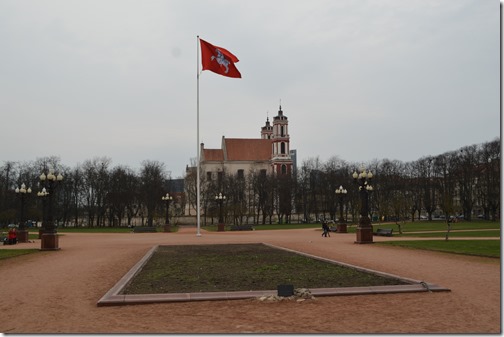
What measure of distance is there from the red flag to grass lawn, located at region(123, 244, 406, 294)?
66.4 ft

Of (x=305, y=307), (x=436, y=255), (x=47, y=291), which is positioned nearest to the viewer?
(x=305, y=307)

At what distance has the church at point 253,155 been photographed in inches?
4161

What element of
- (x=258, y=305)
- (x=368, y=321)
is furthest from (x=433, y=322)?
(x=258, y=305)

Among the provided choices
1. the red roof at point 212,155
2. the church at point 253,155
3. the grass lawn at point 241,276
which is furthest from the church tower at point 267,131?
the grass lawn at point 241,276

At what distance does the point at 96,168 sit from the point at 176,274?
77.8 meters

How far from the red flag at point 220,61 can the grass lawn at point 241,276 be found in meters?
20.2

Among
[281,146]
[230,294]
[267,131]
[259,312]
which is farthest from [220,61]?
[267,131]

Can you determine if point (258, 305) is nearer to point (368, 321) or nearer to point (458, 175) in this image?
point (368, 321)

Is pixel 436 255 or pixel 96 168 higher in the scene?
pixel 96 168

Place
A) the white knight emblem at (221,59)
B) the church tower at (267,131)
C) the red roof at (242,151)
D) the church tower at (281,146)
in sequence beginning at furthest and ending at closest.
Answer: the church tower at (267,131) → the red roof at (242,151) → the church tower at (281,146) → the white knight emblem at (221,59)

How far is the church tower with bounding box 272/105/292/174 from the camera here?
105188 millimetres

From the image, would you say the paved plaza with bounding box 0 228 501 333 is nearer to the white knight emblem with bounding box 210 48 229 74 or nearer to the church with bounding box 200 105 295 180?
the white knight emblem with bounding box 210 48 229 74

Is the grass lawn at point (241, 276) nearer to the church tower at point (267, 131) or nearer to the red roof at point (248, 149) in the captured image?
the red roof at point (248, 149)

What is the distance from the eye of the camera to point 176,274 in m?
13.6
